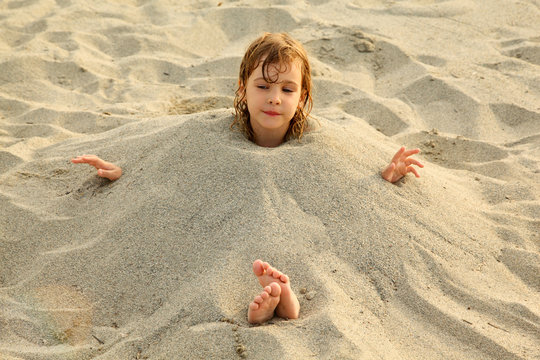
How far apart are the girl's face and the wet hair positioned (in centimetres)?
A: 2

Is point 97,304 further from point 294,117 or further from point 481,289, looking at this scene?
point 481,289

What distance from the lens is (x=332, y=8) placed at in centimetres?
521

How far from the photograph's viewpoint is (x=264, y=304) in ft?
6.01

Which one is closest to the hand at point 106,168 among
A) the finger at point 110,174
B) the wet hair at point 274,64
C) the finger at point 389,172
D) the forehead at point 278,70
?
the finger at point 110,174

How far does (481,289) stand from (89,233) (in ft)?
5.60

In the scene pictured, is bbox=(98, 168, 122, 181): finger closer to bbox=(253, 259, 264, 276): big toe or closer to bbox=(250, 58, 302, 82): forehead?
bbox=(250, 58, 302, 82): forehead

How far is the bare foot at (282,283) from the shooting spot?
6.16 feet

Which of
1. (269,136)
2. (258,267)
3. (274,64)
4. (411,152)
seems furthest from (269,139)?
(258,267)

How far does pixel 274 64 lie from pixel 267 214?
0.70 metres

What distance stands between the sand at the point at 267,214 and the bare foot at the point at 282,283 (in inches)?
1.7

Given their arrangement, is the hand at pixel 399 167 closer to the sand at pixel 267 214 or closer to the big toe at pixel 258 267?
the sand at pixel 267 214

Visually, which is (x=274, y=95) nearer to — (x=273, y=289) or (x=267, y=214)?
(x=267, y=214)

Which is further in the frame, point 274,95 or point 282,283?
point 274,95

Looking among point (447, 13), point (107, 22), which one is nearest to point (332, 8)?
point (447, 13)
